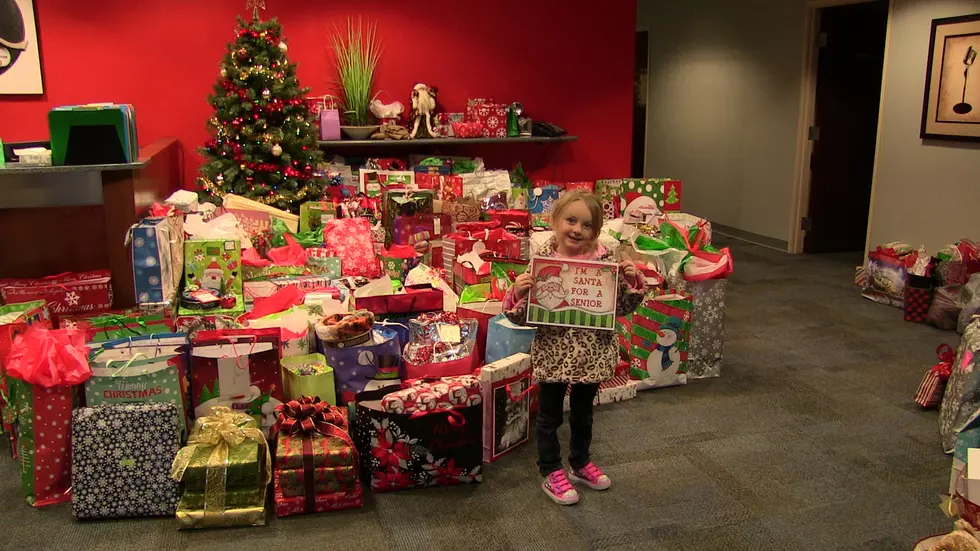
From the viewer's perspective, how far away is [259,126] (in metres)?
4.92

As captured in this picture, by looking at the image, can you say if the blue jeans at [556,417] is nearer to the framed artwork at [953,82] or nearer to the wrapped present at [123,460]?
the wrapped present at [123,460]

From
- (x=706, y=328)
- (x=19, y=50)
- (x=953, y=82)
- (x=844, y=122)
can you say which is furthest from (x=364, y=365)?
(x=844, y=122)

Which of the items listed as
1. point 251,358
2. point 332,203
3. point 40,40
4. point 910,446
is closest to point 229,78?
point 332,203

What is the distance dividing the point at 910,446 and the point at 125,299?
3.43 m

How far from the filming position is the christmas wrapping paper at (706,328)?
395 centimetres

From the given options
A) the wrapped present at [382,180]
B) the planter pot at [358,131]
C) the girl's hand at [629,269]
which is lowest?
the girl's hand at [629,269]

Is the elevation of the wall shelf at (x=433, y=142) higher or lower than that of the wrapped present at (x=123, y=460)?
higher

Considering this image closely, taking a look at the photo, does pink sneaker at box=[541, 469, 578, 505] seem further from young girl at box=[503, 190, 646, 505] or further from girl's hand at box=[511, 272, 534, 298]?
girl's hand at box=[511, 272, 534, 298]

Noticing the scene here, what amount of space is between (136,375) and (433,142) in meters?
3.19

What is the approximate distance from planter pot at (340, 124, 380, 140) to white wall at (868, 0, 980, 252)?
3871 millimetres

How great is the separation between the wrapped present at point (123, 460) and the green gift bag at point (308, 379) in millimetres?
496

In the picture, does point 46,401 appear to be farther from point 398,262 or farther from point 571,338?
point 398,262

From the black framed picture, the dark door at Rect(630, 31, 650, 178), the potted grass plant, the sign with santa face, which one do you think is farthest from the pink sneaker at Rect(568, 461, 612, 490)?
the dark door at Rect(630, 31, 650, 178)

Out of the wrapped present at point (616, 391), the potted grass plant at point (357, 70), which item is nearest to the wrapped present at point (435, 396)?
the wrapped present at point (616, 391)
